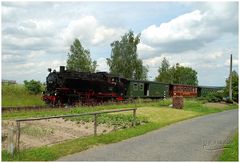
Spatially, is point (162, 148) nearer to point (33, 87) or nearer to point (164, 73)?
point (33, 87)

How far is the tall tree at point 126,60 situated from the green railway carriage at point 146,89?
1392 centimetres

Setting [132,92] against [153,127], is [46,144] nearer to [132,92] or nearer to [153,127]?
[153,127]

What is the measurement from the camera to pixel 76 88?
1171 inches

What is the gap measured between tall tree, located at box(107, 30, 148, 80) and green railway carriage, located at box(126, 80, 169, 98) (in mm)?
13921

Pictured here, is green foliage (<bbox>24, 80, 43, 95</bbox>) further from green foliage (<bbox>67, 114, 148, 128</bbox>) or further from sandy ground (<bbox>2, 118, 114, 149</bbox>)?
sandy ground (<bbox>2, 118, 114, 149</bbox>)

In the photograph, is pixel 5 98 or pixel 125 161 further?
pixel 5 98

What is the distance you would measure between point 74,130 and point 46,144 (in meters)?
2.94

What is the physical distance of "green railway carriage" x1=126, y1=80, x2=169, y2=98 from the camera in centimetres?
3925

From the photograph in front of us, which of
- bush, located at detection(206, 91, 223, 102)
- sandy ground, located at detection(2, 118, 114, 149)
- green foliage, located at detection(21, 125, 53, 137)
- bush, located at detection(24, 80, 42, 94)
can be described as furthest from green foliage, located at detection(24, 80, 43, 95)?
green foliage, located at detection(21, 125, 53, 137)

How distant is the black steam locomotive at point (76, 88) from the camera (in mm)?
28766

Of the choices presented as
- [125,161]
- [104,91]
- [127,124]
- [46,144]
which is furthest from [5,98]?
[125,161]

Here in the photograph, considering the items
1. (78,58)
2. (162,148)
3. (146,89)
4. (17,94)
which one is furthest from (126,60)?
(162,148)

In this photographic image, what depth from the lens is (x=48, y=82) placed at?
99.8 ft

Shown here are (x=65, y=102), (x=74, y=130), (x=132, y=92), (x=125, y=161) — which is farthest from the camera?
(x=132, y=92)
